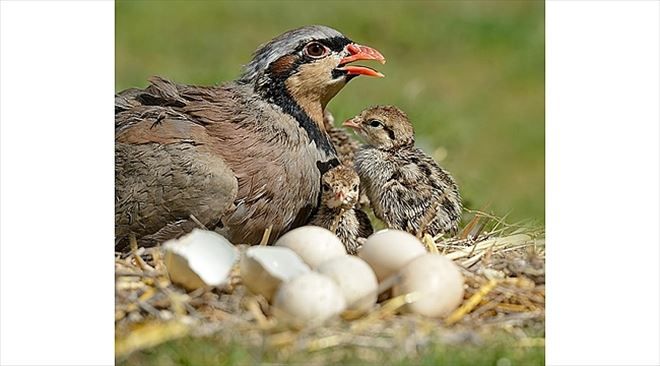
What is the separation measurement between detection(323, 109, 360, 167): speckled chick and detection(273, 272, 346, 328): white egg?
4.60 feet

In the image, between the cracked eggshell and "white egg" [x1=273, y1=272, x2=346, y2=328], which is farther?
the cracked eggshell

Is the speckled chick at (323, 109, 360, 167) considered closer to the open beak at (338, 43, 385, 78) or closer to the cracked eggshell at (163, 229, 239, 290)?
the open beak at (338, 43, 385, 78)

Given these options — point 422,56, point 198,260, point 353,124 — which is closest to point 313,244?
point 198,260

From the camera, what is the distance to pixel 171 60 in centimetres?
702

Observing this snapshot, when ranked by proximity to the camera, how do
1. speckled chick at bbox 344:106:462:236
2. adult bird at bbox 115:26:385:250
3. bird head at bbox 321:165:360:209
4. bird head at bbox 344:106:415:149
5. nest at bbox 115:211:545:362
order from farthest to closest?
bird head at bbox 344:106:415:149
speckled chick at bbox 344:106:462:236
bird head at bbox 321:165:360:209
adult bird at bbox 115:26:385:250
nest at bbox 115:211:545:362

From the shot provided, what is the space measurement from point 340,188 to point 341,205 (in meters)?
0.06

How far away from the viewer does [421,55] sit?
7.77m

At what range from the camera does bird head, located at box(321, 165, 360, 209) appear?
396 centimetres

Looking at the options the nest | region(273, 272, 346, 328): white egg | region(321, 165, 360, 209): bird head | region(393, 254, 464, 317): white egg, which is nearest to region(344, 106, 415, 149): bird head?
region(321, 165, 360, 209): bird head

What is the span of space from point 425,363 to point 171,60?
4.20m

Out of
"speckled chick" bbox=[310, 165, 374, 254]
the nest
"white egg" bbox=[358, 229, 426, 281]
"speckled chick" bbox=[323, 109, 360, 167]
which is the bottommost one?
the nest

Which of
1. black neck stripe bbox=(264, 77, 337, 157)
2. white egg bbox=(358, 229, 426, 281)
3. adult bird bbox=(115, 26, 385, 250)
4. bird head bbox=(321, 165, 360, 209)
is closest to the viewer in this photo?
white egg bbox=(358, 229, 426, 281)

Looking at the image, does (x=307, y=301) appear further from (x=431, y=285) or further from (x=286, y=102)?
(x=286, y=102)

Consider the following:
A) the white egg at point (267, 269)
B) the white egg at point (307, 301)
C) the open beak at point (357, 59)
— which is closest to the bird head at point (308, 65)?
the open beak at point (357, 59)
